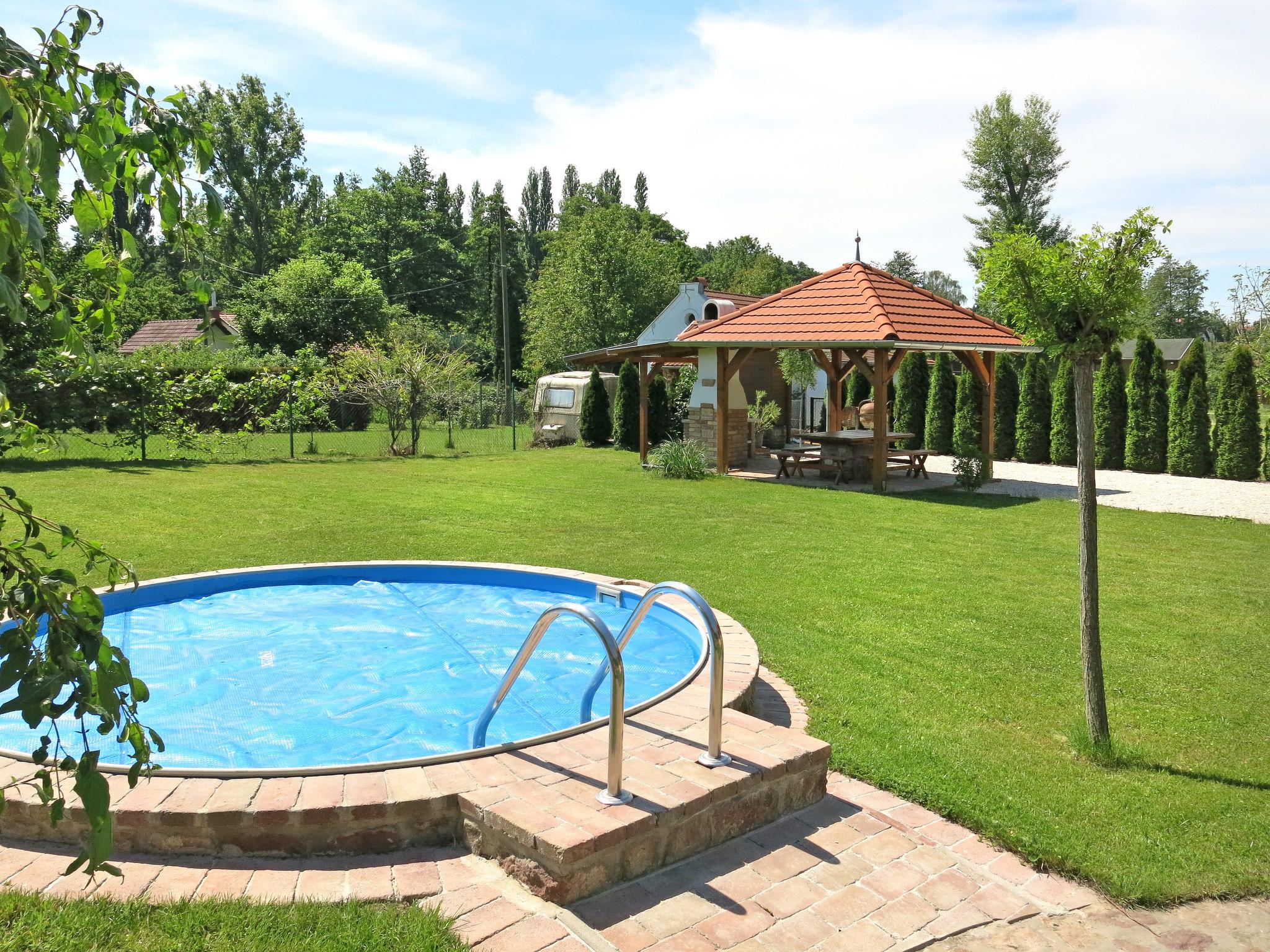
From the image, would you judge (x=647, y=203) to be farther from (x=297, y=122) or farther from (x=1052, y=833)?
(x=1052, y=833)

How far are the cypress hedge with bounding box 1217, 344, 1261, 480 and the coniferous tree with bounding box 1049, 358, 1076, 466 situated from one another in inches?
107

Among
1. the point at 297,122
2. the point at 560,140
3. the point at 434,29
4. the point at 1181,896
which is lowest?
the point at 1181,896

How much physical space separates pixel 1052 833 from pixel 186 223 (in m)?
4.08

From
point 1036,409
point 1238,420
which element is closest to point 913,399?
point 1036,409

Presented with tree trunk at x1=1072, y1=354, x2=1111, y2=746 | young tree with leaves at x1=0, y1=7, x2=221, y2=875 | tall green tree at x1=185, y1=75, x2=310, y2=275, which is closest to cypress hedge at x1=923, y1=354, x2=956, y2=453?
tree trunk at x1=1072, y1=354, x2=1111, y2=746

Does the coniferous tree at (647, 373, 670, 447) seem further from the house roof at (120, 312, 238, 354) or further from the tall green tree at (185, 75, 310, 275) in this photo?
the tall green tree at (185, 75, 310, 275)

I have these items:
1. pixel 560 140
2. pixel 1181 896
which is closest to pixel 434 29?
pixel 1181 896

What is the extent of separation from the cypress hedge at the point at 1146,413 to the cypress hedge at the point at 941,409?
430cm

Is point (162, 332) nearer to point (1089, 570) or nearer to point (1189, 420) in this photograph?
point (1189, 420)

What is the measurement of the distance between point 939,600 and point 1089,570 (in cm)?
325

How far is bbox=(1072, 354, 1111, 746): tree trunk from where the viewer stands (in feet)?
16.2

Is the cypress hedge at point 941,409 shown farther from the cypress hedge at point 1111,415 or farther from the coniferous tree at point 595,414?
the coniferous tree at point 595,414

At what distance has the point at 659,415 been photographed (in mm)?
23422

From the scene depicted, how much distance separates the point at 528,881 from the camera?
3.59 metres
